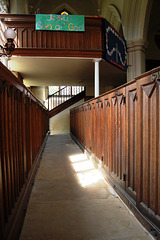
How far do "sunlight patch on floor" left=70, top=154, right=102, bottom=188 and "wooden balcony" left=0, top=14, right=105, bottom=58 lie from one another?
14.3 ft

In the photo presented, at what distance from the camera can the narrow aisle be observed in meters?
1.73

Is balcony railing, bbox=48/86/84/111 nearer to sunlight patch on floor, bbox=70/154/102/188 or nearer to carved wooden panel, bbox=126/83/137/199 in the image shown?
sunlight patch on floor, bbox=70/154/102/188

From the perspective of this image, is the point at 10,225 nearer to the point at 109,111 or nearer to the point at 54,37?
the point at 109,111

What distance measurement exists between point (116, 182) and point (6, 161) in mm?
1645

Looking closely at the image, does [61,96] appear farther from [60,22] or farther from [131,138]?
[131,138]

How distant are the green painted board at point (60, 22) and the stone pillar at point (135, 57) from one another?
279 centimetres

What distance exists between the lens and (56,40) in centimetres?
725

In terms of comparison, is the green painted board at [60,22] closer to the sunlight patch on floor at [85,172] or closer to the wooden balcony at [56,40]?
the wooden balcony at [56,40]

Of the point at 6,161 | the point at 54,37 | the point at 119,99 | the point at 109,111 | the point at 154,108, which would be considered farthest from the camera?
the point at 54,37

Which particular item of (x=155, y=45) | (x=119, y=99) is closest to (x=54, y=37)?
(x=119, y=99)

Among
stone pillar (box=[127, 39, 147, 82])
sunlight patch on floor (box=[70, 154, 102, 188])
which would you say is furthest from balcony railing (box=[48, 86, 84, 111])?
sunlight patch on floor (box=[70, 154, 102, 188])

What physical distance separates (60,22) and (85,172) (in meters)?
5.82

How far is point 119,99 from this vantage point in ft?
8.25

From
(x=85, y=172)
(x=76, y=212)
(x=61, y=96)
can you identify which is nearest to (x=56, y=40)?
(x=85, y=172)
